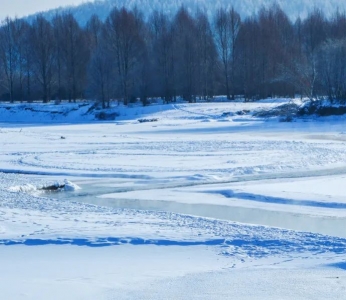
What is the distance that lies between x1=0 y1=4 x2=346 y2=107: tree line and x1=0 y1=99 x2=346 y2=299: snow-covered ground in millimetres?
27891

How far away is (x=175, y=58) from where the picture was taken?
2355 inches

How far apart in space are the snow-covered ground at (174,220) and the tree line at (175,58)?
2789 centimetres

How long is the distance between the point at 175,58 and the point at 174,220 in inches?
1880

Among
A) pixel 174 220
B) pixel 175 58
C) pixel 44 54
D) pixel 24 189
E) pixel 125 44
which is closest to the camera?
pixel 174 220

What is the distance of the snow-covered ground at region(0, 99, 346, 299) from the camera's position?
8508 mm

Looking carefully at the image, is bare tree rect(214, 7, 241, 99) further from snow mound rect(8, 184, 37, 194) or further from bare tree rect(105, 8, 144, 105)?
snow mound rect(8, 184, 37, 194)

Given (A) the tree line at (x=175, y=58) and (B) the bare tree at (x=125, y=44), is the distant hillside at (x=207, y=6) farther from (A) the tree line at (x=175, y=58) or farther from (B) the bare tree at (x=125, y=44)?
(B) the bare tree at (x=125, y=44)

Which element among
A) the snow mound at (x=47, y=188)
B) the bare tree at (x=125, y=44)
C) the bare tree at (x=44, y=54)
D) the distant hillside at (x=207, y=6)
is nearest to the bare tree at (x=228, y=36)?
the bare tree at (x=125, y=44)

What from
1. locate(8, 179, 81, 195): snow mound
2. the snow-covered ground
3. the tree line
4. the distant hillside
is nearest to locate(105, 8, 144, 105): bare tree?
the tree line

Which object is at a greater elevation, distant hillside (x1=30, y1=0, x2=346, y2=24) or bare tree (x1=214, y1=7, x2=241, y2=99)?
distant hillside (x1=30, y1=0, x2=346, y2=24)

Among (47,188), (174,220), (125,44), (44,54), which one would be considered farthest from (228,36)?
(174,220)

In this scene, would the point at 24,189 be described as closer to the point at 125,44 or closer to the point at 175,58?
the point at 125,44

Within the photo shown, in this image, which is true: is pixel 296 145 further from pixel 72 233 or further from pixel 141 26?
pixel 141 26

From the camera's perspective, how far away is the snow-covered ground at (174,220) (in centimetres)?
851
